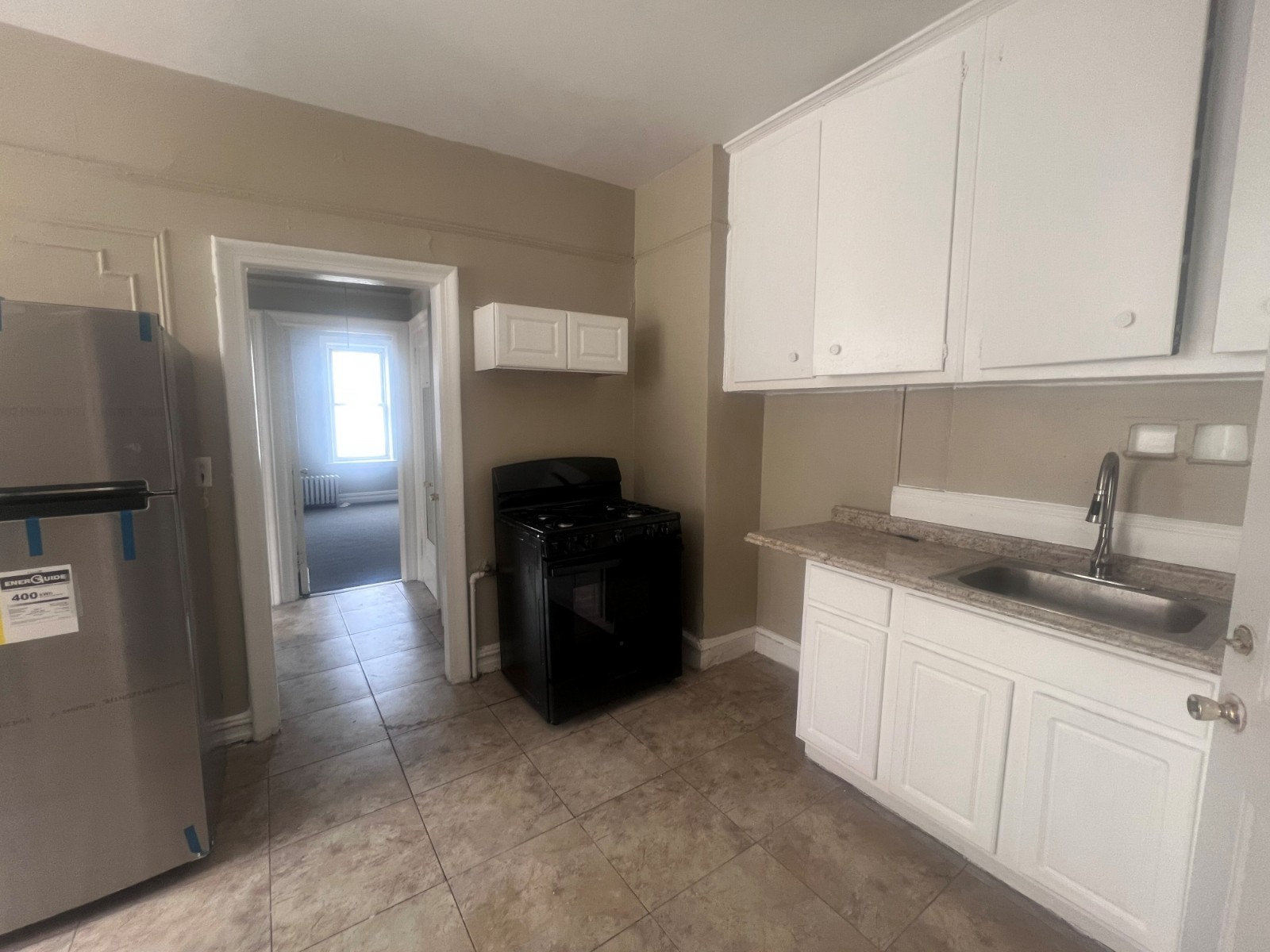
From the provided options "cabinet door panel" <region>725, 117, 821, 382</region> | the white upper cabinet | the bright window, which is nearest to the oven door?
"cabinet door panel" <region>725, 117, 821, 382</region>

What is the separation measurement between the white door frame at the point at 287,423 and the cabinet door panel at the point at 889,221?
2902mm

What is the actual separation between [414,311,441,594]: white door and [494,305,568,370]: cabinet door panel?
975mm

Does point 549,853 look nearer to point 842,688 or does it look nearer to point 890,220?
point 842,688

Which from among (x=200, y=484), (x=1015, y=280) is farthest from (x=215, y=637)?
(x=1015, y=280)

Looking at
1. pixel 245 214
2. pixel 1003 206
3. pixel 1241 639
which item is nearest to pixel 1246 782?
pixel 1241 639

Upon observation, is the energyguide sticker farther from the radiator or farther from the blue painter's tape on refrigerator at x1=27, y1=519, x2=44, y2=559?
the radiator

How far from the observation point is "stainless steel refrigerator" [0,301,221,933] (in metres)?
1.36

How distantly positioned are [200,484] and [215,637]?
65 centimetres

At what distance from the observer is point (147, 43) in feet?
6.15

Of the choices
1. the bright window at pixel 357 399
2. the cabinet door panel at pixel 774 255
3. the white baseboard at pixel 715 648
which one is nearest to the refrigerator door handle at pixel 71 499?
the cabinet door panel at pixel 774 255

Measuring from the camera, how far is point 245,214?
2.15m

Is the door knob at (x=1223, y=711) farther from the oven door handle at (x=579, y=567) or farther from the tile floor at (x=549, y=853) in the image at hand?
the oven door handle at (x=579, y=567)

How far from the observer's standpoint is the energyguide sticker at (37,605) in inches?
53.7

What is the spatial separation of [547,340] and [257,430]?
1.40m
